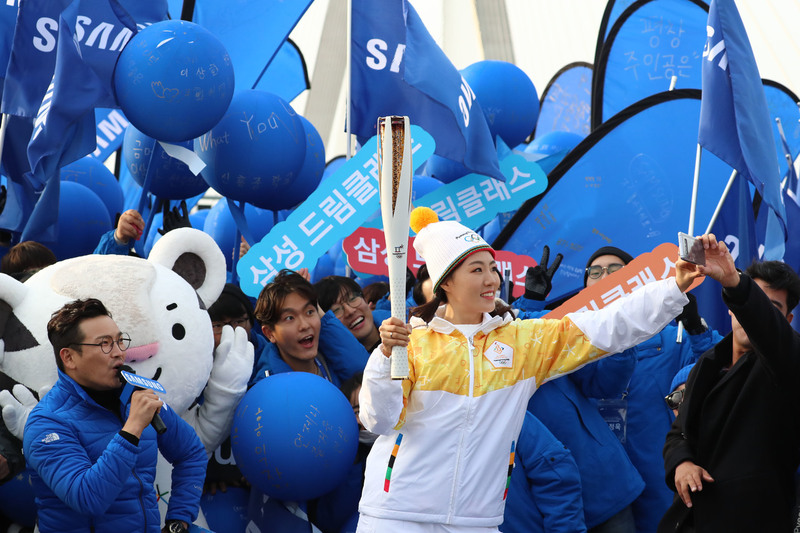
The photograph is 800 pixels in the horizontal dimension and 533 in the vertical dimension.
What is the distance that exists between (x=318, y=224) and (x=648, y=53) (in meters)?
4.10

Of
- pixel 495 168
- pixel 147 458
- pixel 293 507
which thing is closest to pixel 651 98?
pixel 495 168

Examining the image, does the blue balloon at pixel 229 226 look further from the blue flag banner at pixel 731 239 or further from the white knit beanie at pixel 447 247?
the white knit beanie at pixel 447 247

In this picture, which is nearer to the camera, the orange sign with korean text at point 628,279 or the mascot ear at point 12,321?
the mascot ear at point 12,321

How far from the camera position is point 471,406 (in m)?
2.77

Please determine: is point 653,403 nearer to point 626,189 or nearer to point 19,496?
point 626,189

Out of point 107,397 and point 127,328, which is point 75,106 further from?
point 107,397

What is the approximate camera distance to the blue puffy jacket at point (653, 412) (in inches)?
155

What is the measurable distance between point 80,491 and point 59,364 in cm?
41

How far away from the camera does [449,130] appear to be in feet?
17.9

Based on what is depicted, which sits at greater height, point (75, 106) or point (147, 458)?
point (75, 106)

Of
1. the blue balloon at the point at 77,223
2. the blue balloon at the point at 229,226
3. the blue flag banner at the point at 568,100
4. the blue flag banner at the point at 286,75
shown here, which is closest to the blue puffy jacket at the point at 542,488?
the blue balloon at the point at 77,223

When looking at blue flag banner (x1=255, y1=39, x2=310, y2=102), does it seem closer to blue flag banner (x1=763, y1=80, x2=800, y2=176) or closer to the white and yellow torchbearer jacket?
blue flag banner (x1=763, y1=80, x2=800, y2=176)

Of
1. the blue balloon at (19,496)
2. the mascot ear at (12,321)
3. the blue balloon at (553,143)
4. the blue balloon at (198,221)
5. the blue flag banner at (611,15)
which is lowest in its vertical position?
the blue balloon at (19,496)

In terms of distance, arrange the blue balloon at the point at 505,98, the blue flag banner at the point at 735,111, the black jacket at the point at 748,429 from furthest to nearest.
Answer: the blue balloon at the point at 505,98 < the blue flag banner at the point at 735,111 < the black jacket at the point at 748,429
